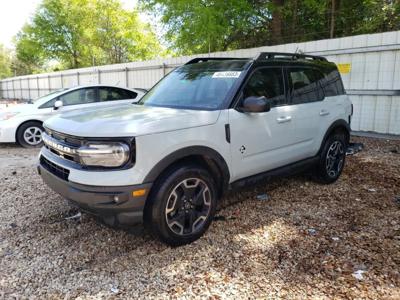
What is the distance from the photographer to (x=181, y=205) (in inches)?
128

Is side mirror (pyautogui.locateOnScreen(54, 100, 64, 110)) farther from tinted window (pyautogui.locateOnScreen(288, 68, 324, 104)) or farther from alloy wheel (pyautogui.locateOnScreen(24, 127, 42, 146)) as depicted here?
tinted window (pyautogui.locateOnScreen(288, 68, 324, 104))

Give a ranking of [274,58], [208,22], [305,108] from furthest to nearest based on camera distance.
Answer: [208,22], [305,108], [274,58]

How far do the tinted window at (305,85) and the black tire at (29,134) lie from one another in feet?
20.6

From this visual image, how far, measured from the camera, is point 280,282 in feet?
9.02

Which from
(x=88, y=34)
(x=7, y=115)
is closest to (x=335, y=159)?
(x=7, y=115)

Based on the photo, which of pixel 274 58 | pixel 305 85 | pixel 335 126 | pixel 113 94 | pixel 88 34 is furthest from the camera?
pixel 88 34

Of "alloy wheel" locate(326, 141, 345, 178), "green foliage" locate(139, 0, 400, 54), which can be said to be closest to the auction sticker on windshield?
"alloy wheel" locate(326, 141, 345, 178)

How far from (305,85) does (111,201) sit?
121 inches

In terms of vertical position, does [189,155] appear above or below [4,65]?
below

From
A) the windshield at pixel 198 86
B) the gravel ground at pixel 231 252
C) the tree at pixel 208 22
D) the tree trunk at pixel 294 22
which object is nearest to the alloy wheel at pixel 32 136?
the gravel ground at pixel 231 252

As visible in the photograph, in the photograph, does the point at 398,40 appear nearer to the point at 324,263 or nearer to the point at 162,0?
the point at 324,263

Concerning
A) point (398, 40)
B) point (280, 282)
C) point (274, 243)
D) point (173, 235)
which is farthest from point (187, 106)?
point (398, 40)

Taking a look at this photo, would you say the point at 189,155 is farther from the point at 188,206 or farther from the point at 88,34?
the point at 88,34

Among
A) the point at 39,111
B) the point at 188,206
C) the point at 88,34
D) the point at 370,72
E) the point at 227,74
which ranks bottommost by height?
the point at 188,206
